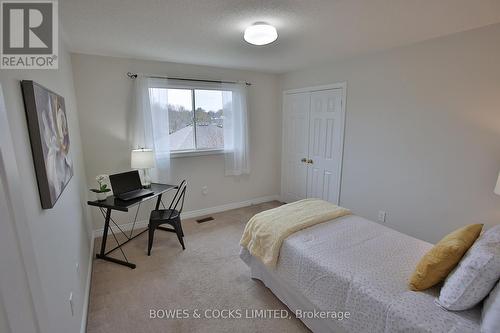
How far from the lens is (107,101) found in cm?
311

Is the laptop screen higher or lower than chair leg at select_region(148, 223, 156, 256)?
higher

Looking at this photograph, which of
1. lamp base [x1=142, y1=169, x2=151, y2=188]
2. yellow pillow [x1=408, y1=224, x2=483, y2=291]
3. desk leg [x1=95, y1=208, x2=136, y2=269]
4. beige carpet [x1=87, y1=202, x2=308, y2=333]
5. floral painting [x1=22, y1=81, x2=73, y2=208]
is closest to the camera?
floral painting [x1=22, y1=81, x2=73, y2=208]

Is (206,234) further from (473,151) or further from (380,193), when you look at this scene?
(473,151)

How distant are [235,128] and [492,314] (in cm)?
346

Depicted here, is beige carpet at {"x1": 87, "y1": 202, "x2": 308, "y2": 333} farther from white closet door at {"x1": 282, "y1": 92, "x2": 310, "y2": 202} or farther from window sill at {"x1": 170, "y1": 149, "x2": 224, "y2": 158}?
white closet door at {"x1": 282, "y1": 92, "x2": 310, "y2": 202}

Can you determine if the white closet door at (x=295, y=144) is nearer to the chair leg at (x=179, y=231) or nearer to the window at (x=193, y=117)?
the window at (x=193, y=117)

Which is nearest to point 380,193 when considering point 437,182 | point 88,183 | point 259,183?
point 437,182

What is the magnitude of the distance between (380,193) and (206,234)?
234 centimetres

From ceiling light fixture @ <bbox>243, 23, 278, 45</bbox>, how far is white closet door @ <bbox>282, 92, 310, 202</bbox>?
75.9 inches

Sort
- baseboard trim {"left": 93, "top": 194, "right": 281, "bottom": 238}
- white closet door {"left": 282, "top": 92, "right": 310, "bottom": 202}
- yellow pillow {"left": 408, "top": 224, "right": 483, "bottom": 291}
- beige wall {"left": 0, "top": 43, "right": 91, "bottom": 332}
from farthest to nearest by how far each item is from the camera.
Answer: white closet door {"left": 282, "top": 92, "right": 310, "bottom": 202}, baseboard trim {"left": 93, "top": 194, "right": 281, "bottom": 238}, yellow pillow {"left": 408, "top": 224, "right": 483, "bottom": 291}, beige wall {"left": 0, "top": 43, "right": 91, "bottom": 332}

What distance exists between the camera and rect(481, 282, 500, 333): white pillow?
1.03m

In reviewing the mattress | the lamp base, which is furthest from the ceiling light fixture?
the lamp base

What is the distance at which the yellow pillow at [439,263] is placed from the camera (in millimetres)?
1335

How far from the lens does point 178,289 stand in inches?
89.5
